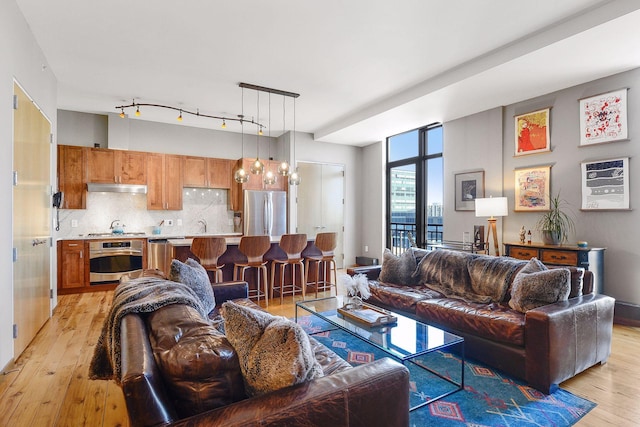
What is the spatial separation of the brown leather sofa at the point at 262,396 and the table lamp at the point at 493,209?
3.79 meters

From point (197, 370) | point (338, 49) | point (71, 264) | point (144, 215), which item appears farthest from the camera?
point (144, 215)

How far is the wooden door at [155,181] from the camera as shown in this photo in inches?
236

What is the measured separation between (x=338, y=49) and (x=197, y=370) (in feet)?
11.0

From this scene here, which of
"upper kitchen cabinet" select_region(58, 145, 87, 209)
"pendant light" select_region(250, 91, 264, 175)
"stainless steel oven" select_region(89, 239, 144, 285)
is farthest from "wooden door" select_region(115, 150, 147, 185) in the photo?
"pendant light" select_region(250, 91, 264, 175)

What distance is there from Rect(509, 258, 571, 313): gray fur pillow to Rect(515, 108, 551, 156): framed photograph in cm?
248

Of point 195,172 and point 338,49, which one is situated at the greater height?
point 338,49

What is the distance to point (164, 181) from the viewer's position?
6113 mm

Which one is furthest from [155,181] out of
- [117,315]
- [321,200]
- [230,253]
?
[117,315]

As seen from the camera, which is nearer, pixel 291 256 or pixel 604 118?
pixel 604 118

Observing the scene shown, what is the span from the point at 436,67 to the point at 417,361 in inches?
126

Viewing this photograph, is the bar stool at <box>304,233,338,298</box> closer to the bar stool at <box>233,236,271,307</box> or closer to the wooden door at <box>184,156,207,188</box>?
the bar stool at <box>233,236,271,307</box>

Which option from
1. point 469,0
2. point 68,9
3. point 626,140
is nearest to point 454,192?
point 626,140

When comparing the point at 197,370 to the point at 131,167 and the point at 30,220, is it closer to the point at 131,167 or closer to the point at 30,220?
the point at 30,220

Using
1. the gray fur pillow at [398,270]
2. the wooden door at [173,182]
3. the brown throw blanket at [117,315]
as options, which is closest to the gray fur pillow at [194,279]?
the brown throw blanket at [117,315]
